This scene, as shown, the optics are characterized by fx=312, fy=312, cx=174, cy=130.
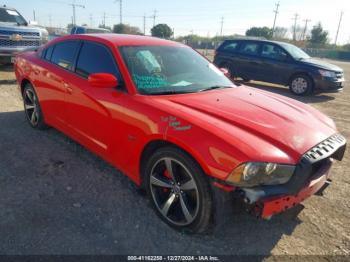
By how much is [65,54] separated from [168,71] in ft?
5.50

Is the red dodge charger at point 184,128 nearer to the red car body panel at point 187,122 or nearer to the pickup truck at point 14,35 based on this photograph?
the red car body panel at point 187,122

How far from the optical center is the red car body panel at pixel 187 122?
2.41 metres

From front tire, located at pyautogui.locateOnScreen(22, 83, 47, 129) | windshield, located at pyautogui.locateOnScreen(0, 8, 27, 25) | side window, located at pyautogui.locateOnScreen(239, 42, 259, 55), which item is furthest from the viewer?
side window, located at pyautogui.locateOnScreen(239, 42, 259, 55)

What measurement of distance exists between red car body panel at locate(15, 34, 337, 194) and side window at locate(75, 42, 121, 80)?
3.0 inches

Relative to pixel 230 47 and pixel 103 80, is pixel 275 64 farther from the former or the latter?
pixel 103 80

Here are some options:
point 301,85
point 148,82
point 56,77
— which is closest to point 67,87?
point 56,77

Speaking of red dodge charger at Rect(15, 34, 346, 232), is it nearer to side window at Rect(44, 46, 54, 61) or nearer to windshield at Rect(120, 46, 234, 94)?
windshield at Rect(120, 46, 234, 94)

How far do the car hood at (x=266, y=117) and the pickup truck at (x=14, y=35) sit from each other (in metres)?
7.70

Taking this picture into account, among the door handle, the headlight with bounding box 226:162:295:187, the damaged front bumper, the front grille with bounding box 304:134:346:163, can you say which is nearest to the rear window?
the door handle

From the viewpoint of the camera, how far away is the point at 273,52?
10648mm

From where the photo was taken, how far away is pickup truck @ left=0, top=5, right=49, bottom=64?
9.70m

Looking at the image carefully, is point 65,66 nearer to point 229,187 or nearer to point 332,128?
point 229,187

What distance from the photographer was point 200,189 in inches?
99.0

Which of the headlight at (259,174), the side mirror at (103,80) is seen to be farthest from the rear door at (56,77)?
the headlight at (259,174)
